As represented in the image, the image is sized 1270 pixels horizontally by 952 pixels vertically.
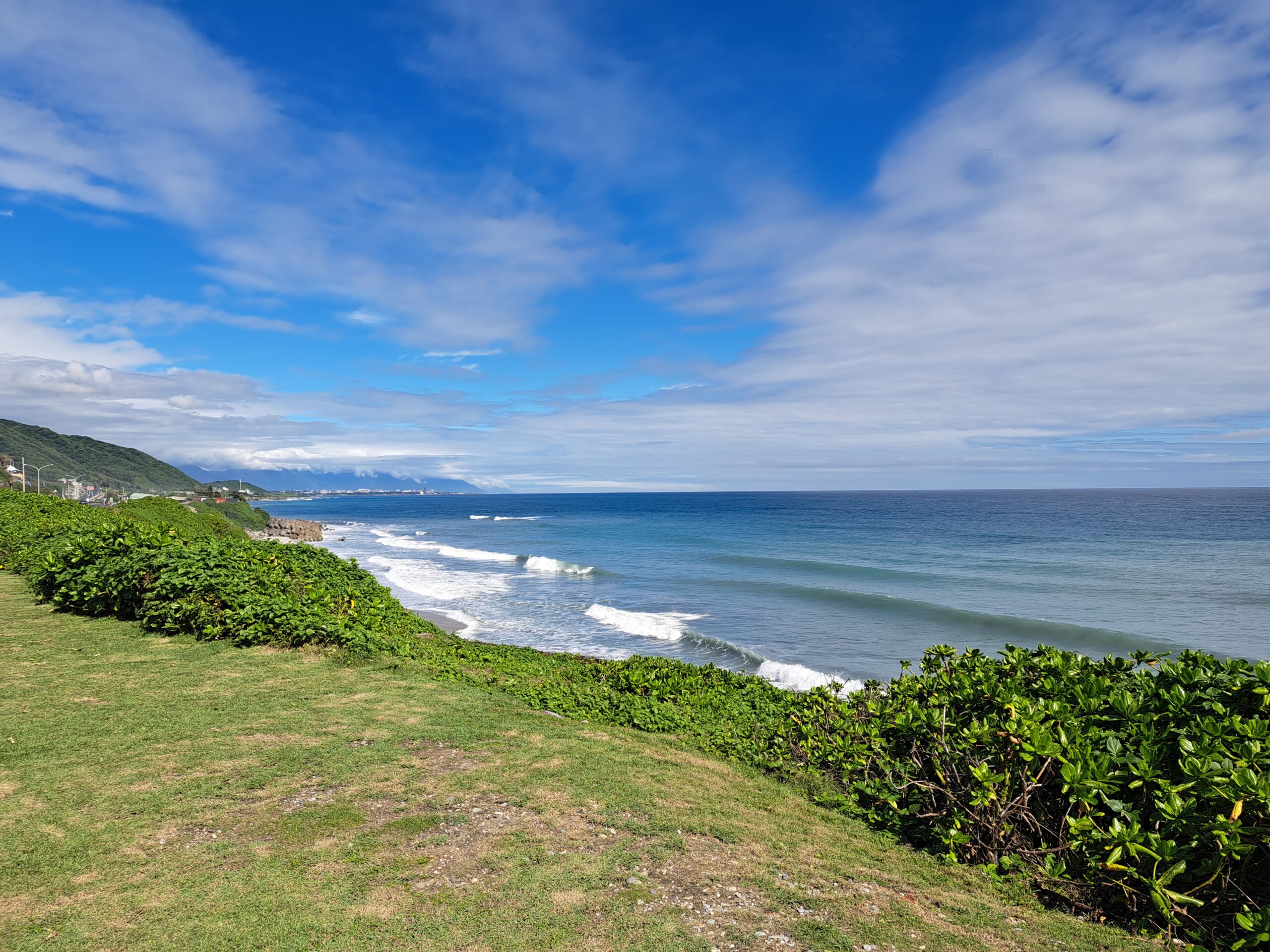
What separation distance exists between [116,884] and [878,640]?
872 inches

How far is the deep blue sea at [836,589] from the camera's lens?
21859 millimetres

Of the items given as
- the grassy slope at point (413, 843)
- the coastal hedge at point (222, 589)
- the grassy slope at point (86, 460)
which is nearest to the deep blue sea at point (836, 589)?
the coastal hedge at point (222, 589)

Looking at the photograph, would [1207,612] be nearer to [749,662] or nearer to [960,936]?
[749,662]

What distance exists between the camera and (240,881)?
3.97 metres

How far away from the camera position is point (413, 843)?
4590 mm

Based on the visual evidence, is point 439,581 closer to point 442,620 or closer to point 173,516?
point 442,620

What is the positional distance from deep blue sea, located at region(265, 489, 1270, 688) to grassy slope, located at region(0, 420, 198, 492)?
7853cm

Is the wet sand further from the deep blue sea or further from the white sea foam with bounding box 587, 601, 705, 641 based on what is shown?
the white sea foam with bounding box 587, 601, 705, 641

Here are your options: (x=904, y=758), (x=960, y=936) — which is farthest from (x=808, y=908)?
(x=904, y=758)

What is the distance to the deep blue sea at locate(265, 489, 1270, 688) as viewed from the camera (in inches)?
861

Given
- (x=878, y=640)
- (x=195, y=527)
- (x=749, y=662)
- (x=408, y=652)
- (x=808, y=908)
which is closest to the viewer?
(x=808, y=908)

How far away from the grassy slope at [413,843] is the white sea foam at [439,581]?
23294 mm

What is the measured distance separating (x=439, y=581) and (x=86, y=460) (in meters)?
154

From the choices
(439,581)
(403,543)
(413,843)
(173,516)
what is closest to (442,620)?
(173,516)
